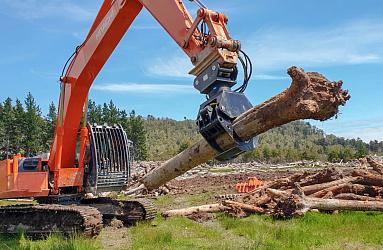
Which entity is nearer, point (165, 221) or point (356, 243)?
point (356, 243)

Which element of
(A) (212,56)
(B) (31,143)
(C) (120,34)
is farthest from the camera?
(B) (31,143)

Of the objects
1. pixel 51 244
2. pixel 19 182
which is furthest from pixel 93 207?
pixel 51 244

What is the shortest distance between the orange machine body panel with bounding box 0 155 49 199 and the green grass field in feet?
3.45

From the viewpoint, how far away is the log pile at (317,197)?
10680 millimetres

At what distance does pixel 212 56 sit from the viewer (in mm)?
6891

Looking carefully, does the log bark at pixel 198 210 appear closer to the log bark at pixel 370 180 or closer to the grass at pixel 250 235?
the grass at pixel 250 235

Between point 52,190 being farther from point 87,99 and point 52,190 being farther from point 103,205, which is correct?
point 87,99

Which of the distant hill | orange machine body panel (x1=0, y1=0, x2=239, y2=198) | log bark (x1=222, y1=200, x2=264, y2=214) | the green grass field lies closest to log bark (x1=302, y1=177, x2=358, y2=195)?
the green grass field

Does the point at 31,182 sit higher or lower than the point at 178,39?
lower

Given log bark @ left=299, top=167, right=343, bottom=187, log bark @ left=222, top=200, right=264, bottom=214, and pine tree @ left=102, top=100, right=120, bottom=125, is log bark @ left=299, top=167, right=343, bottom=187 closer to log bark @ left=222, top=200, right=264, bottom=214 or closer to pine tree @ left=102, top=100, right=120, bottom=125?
log bark @ left=222, top=200, right=264, bottom=214

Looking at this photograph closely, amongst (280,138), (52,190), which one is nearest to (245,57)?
(52,190)

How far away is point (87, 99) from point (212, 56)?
5.21 metres

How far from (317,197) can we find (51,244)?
6.89 m

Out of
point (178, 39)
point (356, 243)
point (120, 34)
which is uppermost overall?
point (120, 34)
